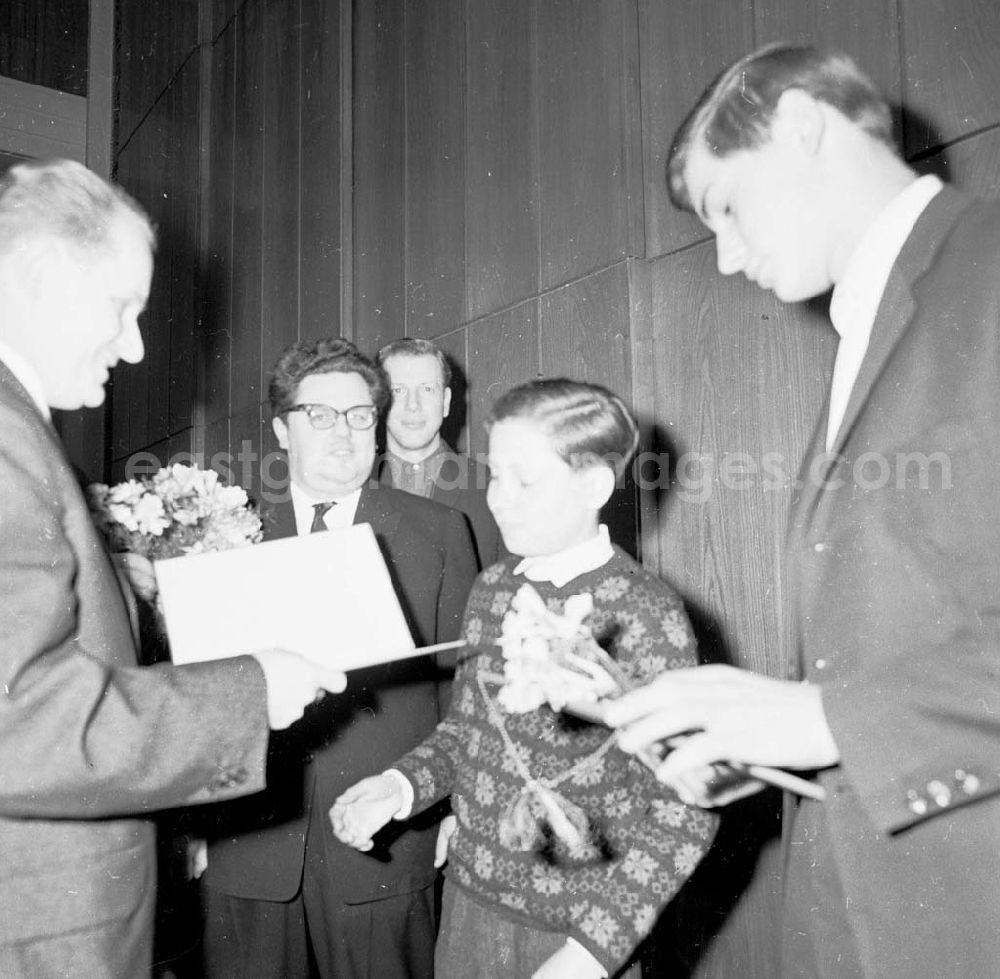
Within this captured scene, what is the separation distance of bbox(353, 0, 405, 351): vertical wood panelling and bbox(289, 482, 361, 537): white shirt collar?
1482 mm

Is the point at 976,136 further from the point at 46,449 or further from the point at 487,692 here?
the point at 46,449

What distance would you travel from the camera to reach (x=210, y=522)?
2033 millimetres

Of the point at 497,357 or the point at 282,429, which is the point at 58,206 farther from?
the point at 497,357

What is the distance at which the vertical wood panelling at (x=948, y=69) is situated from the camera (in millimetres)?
1768

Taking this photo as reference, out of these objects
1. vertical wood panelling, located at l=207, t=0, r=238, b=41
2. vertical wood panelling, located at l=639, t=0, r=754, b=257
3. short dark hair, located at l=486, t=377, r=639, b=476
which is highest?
vertical wood panelling, located at l=207, t=0, r=238, b=41

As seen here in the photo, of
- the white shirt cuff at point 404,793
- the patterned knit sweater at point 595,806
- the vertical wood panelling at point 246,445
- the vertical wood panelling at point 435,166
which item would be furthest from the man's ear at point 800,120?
the vertical wood panelling at point 246,445

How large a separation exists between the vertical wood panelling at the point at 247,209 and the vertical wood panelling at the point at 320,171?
561 millimetres

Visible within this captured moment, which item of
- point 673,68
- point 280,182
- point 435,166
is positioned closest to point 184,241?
point 280,182

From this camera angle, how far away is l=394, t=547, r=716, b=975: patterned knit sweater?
1.33m

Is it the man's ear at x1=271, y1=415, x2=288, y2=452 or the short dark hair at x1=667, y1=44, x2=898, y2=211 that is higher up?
the short dark hair at x1=667, y1=44, x2=898, y2=211

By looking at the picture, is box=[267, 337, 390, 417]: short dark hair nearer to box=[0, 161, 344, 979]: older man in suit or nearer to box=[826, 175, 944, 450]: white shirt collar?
box=[0, 161, 344, 979]: older man in suit

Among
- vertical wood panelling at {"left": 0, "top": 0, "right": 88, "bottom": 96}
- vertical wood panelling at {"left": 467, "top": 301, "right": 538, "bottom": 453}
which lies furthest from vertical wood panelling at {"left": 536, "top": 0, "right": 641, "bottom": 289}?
vertical wood panelling at {"left": 0, "top": 0, "right": 88, "bottom": 96}

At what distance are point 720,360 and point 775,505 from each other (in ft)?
1.42

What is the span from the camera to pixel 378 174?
4031 millimetres
